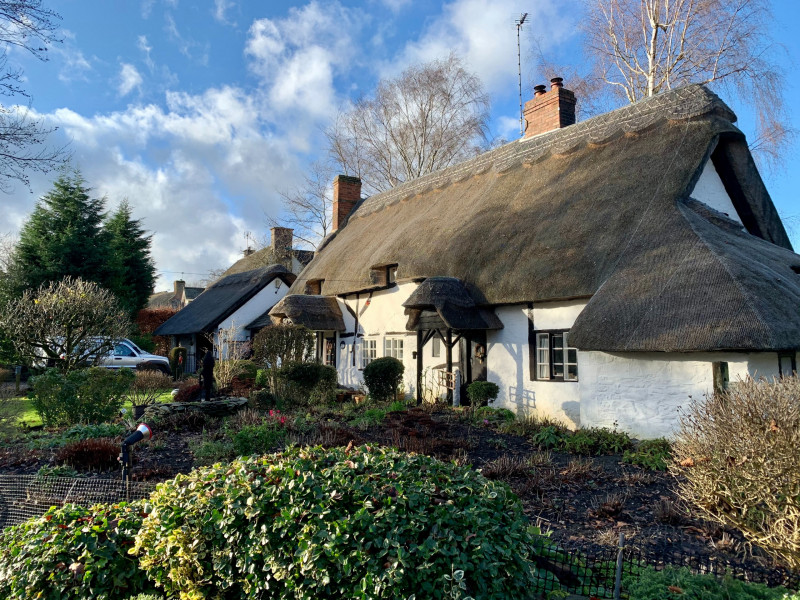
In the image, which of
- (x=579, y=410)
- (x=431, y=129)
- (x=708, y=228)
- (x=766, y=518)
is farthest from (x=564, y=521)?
(x=431, y=129)

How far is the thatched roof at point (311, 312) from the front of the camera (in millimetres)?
17516

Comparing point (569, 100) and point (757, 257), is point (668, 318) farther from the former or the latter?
point (569, 100)

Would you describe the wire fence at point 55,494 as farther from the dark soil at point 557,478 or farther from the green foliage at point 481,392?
the green foliage at point 481,392

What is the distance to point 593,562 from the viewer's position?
4.20 m

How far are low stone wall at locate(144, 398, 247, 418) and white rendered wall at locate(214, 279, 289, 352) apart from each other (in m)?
13.0

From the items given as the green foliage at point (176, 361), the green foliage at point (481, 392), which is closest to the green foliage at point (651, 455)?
the green foliage at point (481, 392)

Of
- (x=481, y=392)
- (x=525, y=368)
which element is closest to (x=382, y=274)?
(x=481, y=392)

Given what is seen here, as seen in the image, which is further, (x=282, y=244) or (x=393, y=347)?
(x=282, y=244)

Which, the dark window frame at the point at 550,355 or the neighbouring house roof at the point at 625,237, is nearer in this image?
the neighbouring house roof at the point at 625,237

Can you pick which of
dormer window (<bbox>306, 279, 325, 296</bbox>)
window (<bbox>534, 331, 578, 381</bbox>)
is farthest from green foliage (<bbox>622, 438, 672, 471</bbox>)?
dormer window (<bbox>306, 279, 325, 296</bbox>)

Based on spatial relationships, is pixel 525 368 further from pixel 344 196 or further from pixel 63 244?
pixel 63 244

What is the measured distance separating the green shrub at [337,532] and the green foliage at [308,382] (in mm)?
9420

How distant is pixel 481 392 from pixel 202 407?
5.75 meters

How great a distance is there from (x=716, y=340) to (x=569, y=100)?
10.8m
